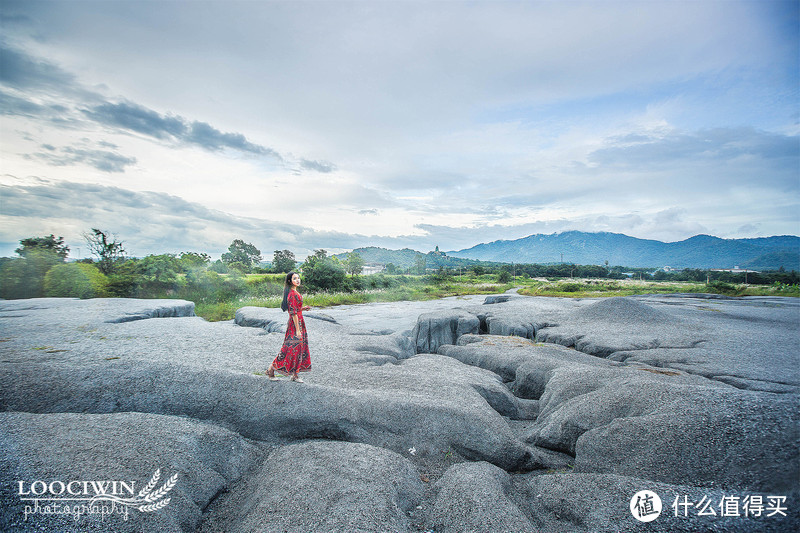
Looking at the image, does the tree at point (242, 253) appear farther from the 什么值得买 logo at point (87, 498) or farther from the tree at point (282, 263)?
the 什么值得买 logo at point (87, 498)

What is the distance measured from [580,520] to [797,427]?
132 inches

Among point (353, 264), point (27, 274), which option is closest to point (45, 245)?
point (27, 274)

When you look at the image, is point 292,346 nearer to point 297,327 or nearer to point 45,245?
point 297,327

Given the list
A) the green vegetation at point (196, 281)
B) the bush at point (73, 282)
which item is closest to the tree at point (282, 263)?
→ the green vegetation at point (196, 281)

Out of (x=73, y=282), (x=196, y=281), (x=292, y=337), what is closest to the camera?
(x=292, y=337)

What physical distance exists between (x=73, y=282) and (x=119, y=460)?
1070 inches

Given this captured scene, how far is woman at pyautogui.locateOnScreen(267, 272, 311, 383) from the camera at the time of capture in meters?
8.42

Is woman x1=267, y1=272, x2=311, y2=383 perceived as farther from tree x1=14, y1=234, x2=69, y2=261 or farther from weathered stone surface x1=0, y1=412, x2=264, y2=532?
tree x1=14, y1=234, x2=69, y2=261

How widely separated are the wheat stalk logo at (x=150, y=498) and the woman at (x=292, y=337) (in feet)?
11.6

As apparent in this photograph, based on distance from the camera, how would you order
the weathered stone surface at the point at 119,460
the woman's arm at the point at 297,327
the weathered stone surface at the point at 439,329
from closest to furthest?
the weathered stone surface at the point at 119,460
the woman's arm at the point at 297,327
the weathered stone surface at the point at 439,329

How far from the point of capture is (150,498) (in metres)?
4.68

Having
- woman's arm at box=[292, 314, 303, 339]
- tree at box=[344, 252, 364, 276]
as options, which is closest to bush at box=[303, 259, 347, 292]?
tree at box=[344, 252, 364, 276]

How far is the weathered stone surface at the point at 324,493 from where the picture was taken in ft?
14.4

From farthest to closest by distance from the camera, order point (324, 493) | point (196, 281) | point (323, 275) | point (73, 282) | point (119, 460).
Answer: point (323, 275), point (196, 281), point (73, 282), point (119, 460), point (324, 493)
